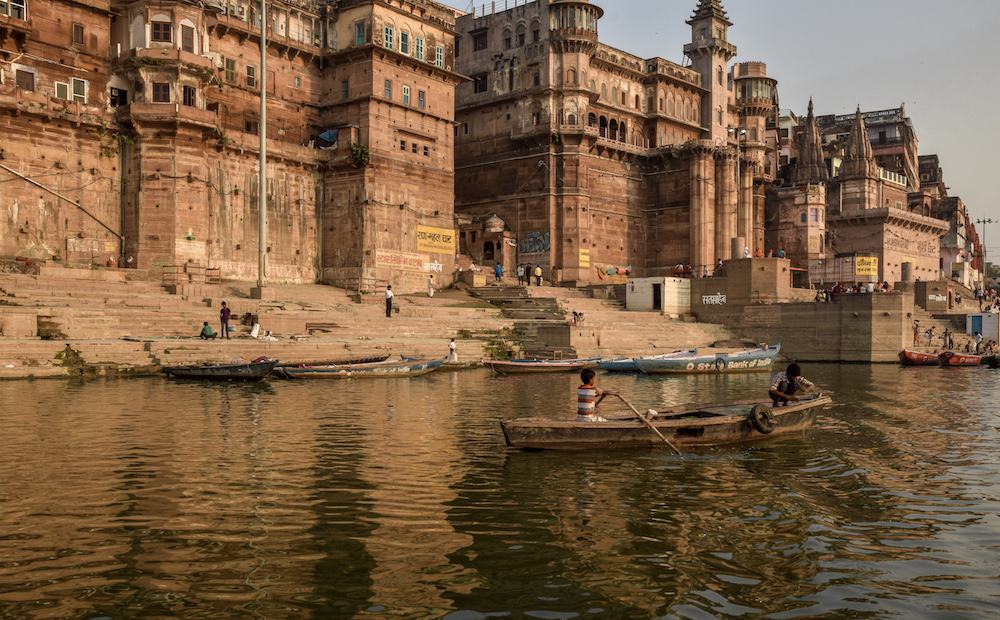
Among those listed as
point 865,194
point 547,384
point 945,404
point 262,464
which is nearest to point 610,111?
point 865,194

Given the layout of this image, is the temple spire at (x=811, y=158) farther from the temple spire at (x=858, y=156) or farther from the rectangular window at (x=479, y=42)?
the rectangular window at (x=479, y=42)

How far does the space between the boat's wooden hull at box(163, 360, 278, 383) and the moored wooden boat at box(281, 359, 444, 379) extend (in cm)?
112

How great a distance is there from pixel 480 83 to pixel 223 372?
39.8 meters

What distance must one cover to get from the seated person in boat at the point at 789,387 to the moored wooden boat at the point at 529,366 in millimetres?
14942

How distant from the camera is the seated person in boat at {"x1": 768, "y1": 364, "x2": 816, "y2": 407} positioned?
16.5 meters

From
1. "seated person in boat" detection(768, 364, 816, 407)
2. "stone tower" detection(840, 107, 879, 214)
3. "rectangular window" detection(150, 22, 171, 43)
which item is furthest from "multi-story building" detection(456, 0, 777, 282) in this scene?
"seated person in boat" detection(768, 364, 816, 407)

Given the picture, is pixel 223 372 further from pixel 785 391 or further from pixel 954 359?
pixel 954 359

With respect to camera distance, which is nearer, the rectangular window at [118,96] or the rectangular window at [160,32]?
the rectangular window at [160,32]

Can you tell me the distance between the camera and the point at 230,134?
41719 mm

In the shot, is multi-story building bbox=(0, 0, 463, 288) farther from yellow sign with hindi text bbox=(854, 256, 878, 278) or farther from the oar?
yellow sign with hindi text bbox=(854, 256, 878, 278)

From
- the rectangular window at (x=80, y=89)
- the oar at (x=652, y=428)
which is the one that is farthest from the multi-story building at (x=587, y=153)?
the oar at (x=652, y=428)

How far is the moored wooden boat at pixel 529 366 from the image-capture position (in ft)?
104

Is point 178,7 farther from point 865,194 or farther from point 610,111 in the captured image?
point 865,194

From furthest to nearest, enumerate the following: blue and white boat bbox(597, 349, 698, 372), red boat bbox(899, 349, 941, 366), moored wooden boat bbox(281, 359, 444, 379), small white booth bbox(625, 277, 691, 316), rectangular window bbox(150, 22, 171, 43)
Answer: small white booth bbox(625, 277, 691, 316)
red boat bbox(899, 349, 941, 366)
rectangular window bbox(150, 22, 171, 43)
blue and white boat bbox(597, 349, 698, 372)
moored wooden boat bbox(281, 359, 444, 379)
